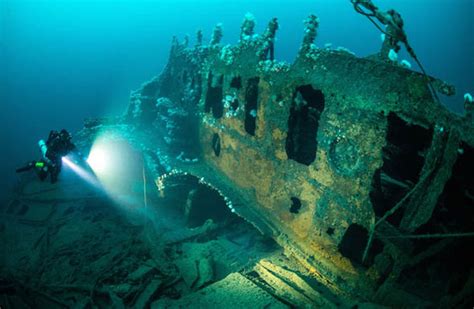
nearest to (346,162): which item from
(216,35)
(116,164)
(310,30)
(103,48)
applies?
(310,30)

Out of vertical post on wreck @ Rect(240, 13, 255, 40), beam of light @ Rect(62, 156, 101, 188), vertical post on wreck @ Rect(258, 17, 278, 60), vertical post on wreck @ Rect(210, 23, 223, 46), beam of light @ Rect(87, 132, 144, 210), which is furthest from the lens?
beam of light @ Rect(62, 156, 101, 188)

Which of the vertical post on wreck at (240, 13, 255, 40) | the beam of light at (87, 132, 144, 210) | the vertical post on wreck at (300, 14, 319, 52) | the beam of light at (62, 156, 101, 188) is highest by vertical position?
the vertical post on wreck at (240, 13, 255, 40)

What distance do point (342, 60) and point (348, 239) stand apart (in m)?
3.62

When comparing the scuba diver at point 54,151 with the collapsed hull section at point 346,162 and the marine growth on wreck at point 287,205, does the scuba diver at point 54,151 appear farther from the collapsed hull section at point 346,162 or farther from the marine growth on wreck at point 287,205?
the collapsed hull section at point 346,162

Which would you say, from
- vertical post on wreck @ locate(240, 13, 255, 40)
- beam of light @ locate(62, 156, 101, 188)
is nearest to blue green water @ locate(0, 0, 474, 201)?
beam of light @ locate(62, 156, 101, 188)

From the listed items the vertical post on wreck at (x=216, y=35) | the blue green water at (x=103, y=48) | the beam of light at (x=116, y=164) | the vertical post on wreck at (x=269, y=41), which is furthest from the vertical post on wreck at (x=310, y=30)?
the blue green water at (x=103, y=48)

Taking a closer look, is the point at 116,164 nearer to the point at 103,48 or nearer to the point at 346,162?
the point at 346,162

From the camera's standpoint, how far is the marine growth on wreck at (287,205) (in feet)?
16.6

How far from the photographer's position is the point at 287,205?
7.71 meters

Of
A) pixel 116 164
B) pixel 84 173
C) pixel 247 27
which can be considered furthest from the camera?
pixel 84 173

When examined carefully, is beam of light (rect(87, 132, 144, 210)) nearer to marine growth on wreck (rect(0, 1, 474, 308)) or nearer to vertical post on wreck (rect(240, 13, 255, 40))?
marine growth on wreck (rect(0, 1, 474, 308))

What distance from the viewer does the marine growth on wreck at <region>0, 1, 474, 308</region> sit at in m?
5.07

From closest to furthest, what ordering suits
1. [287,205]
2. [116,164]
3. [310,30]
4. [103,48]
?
[310,30], [287,205], [116,164], [103,48]

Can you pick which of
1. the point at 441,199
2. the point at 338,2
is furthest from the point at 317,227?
the point at 338,2
